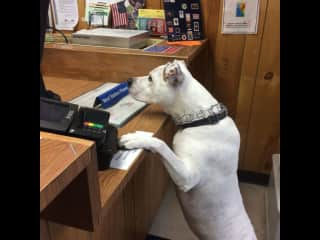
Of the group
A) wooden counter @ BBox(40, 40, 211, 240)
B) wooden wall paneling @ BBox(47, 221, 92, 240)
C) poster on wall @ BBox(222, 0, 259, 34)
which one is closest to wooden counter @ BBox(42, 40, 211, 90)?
wooden counter @ BBox(40, 40, 211, 240)

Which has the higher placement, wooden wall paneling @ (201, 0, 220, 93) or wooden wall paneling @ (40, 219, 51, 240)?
wooden wall paneling @ (201, 0, 220, 93)

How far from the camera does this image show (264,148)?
6.33 ft

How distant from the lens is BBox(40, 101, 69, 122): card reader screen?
613mm

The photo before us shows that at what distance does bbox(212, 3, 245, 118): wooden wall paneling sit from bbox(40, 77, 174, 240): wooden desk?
48 cm

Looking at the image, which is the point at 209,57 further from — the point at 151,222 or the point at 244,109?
the point at 151,222

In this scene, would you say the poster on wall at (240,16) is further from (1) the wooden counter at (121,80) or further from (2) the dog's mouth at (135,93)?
(2) the dog's mouth at (135,93)

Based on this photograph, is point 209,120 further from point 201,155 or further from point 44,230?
point 44,230

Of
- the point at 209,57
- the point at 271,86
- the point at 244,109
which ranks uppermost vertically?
the point at 209,57

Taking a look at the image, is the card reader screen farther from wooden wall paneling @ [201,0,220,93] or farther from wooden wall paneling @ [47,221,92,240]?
wooden wall paneling @ [201,0,220,93]

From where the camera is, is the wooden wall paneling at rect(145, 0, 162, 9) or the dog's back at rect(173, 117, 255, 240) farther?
the wooden wall paneling at rect(145, 0, 162, 9)

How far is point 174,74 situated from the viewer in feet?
3.65

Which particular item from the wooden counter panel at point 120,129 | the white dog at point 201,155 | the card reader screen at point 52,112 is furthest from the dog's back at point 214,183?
the card reader screen at point 52,112
